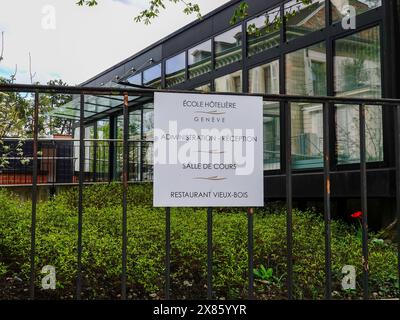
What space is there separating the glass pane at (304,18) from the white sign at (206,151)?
6281 mm

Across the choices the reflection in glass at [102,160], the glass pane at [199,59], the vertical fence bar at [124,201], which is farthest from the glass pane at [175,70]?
the vertical fence bar at [124,201]

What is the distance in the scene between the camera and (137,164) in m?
13.9

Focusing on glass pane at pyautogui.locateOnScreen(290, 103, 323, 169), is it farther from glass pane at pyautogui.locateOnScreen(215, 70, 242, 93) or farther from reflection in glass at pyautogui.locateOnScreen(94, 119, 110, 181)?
reflection in glass at pyautogui.locateOnScreen(94, 119, 110, 181)

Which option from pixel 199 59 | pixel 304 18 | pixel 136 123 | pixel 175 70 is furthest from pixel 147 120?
pixel 304 18

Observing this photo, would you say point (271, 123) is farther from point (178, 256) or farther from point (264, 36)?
point (178, 256)

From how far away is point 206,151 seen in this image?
2693 millimetres

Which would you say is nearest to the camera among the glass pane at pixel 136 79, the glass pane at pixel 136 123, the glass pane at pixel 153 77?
the glass pane at pixel 153 77

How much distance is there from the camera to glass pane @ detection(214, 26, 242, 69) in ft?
35.7

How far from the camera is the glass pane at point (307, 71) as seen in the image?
8.66 m

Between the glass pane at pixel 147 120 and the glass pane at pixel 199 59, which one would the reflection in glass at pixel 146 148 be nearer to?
the glass pane at pixel 147 120

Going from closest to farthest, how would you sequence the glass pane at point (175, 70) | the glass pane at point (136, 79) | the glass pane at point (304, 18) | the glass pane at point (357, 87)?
the glass pane at point (357, 87), the glass pane at point (304, 18), the glass pane at point (175, 70), the glass pane at point (136, 79)

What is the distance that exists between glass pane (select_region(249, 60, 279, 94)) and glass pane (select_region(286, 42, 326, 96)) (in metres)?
0.38

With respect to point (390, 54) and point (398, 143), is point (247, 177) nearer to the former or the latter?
point (398, 143)
